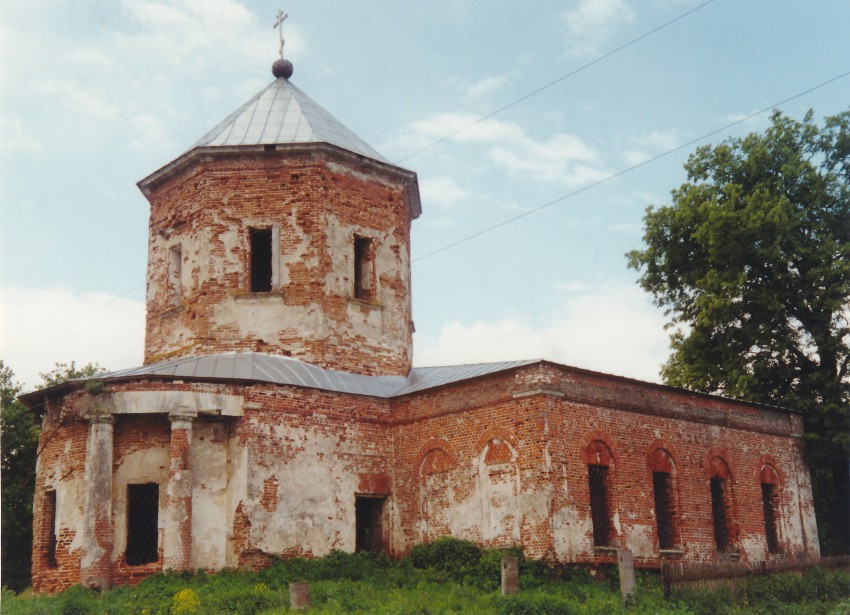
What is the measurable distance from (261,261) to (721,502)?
10.9m

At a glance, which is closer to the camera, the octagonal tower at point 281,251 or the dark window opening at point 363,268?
the octagonal tower at point 281,251

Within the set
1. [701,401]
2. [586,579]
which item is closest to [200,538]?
[586,579]

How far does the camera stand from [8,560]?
2556cm

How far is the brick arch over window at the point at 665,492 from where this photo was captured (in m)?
17.7

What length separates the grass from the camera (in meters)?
13.1

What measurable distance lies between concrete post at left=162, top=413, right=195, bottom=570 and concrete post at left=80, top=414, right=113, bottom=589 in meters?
0.94

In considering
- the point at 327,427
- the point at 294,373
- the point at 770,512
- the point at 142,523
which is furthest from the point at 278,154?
the point at 770,512

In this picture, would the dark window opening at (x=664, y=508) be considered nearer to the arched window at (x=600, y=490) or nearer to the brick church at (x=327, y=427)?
the brick church at (x=327, y=427)

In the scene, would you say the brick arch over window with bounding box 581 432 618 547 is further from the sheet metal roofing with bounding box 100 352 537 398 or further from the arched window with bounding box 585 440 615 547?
the sheet metal roofing with bounding box 100 352 537 398

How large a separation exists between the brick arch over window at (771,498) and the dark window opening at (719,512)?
138cm

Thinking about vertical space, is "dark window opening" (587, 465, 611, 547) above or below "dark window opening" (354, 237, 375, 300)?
below

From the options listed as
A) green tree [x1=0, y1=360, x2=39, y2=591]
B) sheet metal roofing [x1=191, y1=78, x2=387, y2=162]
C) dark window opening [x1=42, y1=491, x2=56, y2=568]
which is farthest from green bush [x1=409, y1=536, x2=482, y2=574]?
green tree [x1=0, y1=360, x2=39, y2=591]

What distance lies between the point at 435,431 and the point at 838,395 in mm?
10672

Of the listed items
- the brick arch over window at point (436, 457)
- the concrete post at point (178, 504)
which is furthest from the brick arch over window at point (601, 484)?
the concrete post at point (178, 504)
